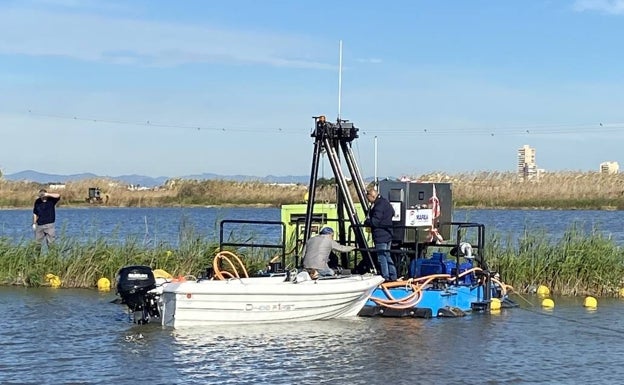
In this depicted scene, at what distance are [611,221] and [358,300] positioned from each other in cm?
3027

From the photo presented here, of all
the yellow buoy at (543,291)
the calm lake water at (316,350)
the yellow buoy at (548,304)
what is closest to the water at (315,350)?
the calm lake water at (316,350)

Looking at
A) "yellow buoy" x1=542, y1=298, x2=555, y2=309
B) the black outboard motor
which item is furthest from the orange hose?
the black outboard motor

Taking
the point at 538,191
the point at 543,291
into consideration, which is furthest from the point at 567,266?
the point at 538,191

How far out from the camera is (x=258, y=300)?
14.7 meters

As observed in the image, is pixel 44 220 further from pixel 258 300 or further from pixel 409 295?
pixel 409 295

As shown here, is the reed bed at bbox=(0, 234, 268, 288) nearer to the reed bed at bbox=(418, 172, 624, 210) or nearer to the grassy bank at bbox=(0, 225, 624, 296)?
the grassy bank at bbox=(0, 225, 624, 296)

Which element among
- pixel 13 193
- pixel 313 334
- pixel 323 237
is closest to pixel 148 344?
pixel 313 334

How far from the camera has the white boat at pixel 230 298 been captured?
47.2 feet

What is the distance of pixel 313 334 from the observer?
47.4 ft

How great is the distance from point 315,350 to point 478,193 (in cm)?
4265

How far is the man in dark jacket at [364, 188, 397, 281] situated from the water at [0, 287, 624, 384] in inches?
50.4

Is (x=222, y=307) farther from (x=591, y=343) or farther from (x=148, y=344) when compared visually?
(x=591, y=343)

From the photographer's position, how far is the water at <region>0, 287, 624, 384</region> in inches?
462

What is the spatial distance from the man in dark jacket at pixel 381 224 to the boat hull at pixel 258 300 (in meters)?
1.15
